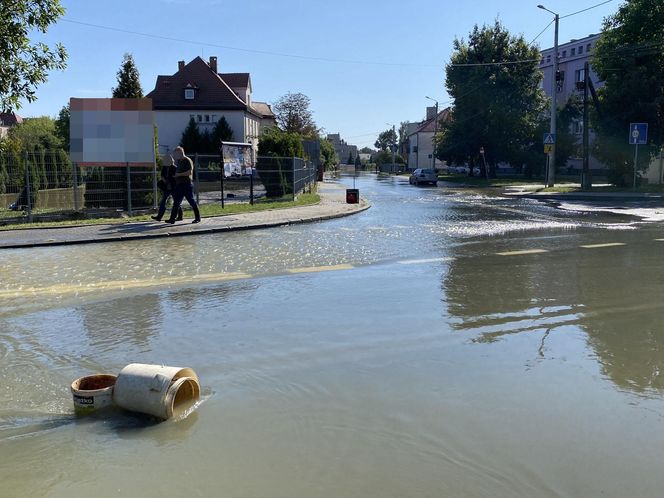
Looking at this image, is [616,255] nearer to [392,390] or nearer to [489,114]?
[392,390]

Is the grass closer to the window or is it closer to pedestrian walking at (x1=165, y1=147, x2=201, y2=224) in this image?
pedestrian walking at (x1=165, y1=147, x2=201, y2=224)

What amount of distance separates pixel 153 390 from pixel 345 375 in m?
1.57

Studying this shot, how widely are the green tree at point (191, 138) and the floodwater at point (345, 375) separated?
4967 centimetres

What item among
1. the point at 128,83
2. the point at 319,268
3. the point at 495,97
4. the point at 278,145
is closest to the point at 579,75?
the point at 495,97

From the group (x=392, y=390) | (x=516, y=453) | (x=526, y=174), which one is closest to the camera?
(x=516, y=453)

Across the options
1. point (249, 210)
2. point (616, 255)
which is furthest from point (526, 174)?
point (616, 255)

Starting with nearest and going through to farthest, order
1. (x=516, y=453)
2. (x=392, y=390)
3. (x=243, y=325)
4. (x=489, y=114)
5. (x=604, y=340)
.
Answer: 1. (x=516, y=453)
2. (x=392, y=390)
3. (x=604, y=340)
4. (x=243, y=325)
5. (x=489, y=114)

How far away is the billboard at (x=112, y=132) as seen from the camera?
762 inches

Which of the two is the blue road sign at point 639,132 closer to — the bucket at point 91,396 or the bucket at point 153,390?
the bucket at point 153,390

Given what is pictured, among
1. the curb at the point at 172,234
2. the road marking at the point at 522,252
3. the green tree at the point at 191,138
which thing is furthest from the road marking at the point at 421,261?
the green tree at the point at 191,138

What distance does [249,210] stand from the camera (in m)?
20.4

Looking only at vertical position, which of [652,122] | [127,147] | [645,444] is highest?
[652,122]

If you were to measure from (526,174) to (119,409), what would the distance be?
59.7 metres

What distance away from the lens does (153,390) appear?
421 cm
